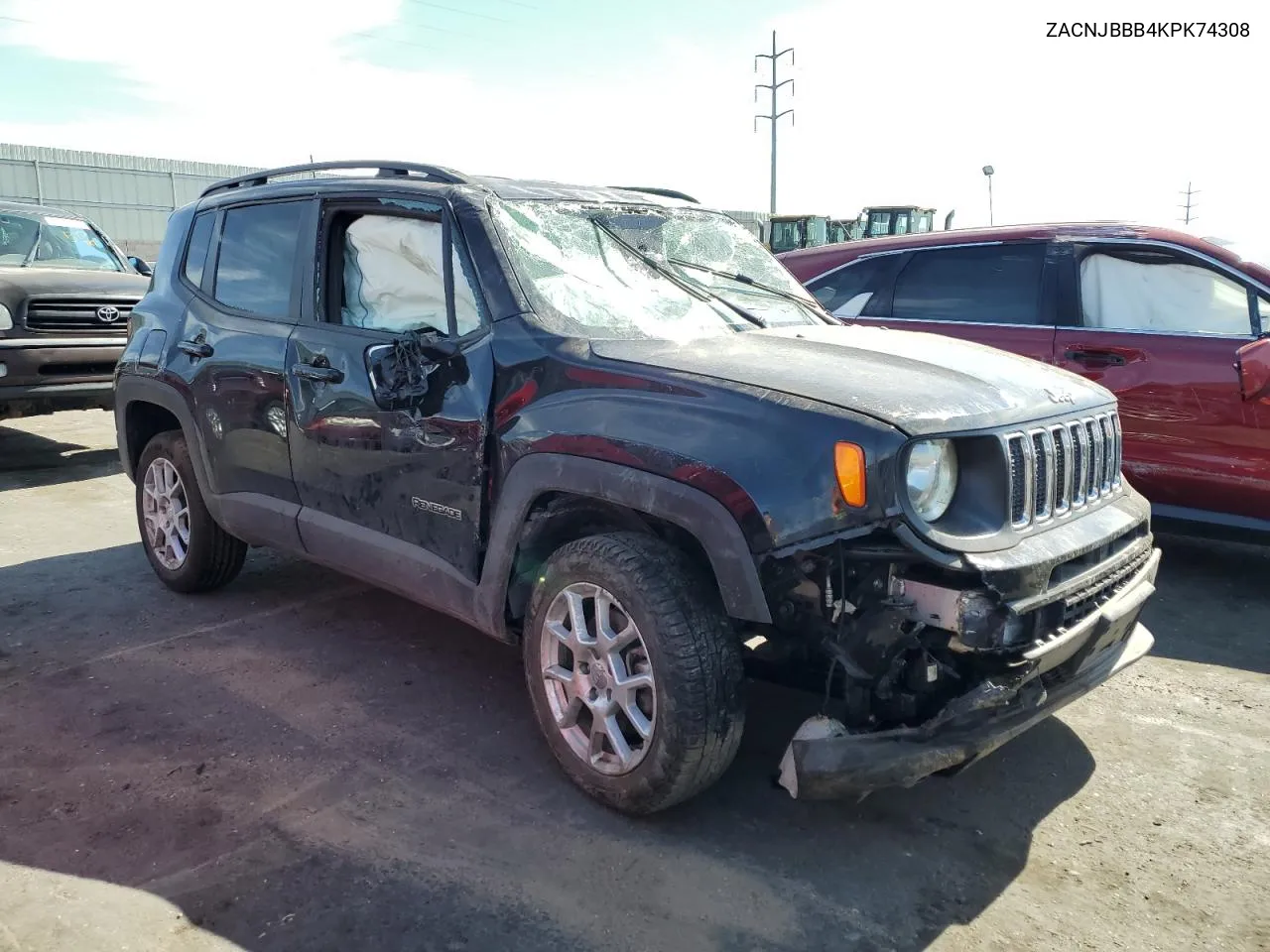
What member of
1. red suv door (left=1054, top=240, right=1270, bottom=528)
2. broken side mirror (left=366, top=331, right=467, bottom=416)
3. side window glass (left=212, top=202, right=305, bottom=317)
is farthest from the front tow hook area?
red suv door (left=1054, top=240, right=1270, bottom=528)

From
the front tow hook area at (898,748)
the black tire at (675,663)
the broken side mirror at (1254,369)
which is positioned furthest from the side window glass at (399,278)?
the broken side mirror at (1254,369)

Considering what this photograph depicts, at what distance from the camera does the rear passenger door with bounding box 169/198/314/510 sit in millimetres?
4254

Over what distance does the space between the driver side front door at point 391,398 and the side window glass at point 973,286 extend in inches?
136

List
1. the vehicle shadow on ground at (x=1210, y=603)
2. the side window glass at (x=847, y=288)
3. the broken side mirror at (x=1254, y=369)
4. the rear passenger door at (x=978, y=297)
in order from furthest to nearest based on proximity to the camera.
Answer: the side window glass at (x=847, y=288)
the rear passenger door at (x=978, y=297)
the broken side mirror at (x=1254, y=369)
the vehicle shadow on ground at (x=1210, y=603)

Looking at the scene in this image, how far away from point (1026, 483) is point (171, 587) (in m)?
4.10

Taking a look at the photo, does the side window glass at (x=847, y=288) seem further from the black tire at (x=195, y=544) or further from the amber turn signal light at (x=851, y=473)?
the amber turn signal light at (x=851, y=473)

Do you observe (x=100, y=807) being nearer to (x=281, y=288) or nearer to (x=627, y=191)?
(x=281, y=288)

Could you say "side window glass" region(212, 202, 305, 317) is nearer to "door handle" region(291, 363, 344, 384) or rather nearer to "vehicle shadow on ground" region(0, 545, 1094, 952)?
"door handle" region(291, 363, 344, 384)

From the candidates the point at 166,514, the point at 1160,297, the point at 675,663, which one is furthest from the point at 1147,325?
the point at 166,514

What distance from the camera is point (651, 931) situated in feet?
→ 8.62

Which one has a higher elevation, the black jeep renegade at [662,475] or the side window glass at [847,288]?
the side window glass at [847,288]

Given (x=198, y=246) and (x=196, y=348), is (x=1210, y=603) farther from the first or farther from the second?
(x=198, y=246)

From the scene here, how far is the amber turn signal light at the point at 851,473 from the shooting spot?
2662 millimetres

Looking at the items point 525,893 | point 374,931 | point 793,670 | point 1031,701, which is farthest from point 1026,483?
point 374,931
